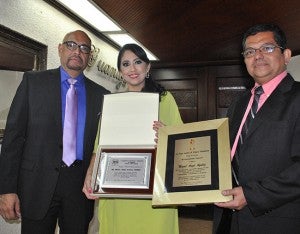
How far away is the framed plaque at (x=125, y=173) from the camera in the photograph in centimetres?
144

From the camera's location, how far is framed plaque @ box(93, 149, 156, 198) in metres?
1.44

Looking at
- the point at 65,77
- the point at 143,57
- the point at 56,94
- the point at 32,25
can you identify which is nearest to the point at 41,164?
the point at 56,94

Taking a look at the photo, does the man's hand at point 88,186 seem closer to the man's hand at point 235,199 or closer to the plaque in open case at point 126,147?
the plaque in open case at point 126,147

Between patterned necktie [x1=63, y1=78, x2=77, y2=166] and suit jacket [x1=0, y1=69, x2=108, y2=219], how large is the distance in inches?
1.3

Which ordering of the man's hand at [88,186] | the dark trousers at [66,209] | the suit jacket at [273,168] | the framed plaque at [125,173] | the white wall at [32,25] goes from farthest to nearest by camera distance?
the white wall at [32,25]
the dark trousers at [66,209]
the man's hand at [88,186]
the framed plaque at [125,173]
the suit jacket at [273,168]

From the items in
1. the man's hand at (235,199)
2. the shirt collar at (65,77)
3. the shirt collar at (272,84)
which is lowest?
the man's hand at (235,199)

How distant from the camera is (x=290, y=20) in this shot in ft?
11.0

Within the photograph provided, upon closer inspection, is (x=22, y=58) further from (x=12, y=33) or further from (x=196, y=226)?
(x=196, y=226)

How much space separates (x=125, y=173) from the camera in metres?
1.50

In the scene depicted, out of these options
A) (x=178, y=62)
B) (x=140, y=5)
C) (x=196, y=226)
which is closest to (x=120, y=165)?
(x=140, y=5)

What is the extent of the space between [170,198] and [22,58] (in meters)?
1.93

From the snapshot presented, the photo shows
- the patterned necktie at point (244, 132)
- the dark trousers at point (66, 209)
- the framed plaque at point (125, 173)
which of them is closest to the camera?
the patterned necktie at point (244, 132)

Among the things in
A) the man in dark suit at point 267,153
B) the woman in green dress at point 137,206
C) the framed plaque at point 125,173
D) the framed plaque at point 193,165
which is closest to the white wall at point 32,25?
the woman in green dress at point 137,206

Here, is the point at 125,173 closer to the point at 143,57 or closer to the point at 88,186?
the point at 88,186
